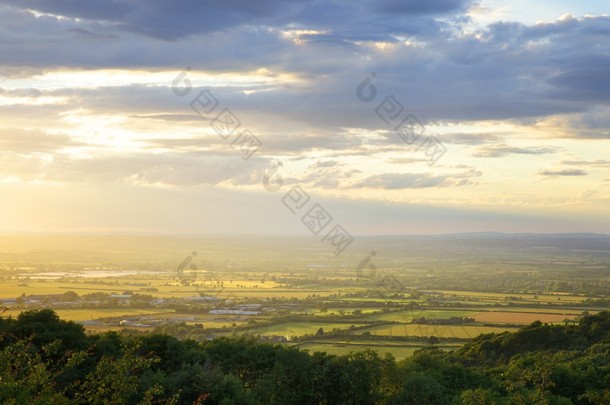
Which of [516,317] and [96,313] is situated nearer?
[96,313]

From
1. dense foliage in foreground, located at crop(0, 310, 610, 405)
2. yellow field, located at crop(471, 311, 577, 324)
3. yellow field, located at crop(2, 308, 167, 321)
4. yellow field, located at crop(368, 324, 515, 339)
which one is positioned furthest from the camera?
yellow field, located at crop(471, 311, 577, 324)

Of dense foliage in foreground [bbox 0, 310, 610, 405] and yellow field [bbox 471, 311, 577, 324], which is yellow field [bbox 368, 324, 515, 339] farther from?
dense foliage in foreground [bbox 0, 310, 610, 405]

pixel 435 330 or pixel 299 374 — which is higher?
pixel 299 374

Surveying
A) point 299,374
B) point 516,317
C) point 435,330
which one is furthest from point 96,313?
point 516,317

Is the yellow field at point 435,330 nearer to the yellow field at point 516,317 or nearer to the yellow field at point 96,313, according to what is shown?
the yellow field at point 516,317

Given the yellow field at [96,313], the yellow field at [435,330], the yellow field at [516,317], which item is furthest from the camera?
the yellow field at [516,317]

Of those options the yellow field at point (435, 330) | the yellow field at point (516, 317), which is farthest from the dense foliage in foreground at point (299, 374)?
the yellow field at point (516, 317)

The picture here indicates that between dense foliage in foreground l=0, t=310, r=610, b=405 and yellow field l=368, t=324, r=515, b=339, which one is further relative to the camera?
yellow field l=368, t=324, r=515, b=339

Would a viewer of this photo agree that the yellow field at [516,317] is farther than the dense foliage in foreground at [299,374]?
Yes

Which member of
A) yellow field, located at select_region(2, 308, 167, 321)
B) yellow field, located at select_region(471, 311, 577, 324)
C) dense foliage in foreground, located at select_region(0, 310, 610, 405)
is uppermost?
yellow field, located at select_region(2, 308, 167, 321)

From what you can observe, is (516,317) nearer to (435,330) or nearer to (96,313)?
(435,330)

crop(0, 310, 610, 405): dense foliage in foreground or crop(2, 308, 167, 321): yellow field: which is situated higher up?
crop(2, 308, 167, 321): yellow field

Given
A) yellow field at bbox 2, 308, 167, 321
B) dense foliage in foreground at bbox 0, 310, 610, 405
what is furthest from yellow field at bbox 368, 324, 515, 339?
yellow field at bbox 2, 308, 167, 321
